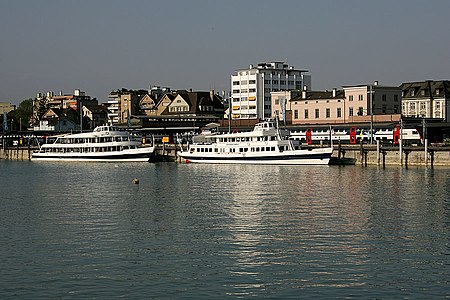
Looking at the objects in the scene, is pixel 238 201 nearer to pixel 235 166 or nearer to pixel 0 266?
pixel 0 266

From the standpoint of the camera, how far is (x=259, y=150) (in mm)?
98562

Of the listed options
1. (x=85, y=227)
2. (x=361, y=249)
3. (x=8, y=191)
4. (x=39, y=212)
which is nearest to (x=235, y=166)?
(x=8, y=191)

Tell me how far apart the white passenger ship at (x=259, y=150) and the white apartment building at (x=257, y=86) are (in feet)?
228

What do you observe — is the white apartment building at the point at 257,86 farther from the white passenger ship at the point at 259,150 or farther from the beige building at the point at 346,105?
the white passenger ship at the point at 259,150

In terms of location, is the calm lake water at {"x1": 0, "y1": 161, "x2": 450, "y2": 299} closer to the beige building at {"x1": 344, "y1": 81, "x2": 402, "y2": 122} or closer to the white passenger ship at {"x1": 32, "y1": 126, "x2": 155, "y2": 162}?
the white passenger ship at {"x1": 32, "y1": 126, "x2": 155, "y2": 162}

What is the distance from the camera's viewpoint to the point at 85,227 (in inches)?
1677

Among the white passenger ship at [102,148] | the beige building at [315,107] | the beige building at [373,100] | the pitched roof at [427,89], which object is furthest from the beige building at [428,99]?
the white passenger ship at [102,148]

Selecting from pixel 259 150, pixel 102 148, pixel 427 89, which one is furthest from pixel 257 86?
pixel 259 150

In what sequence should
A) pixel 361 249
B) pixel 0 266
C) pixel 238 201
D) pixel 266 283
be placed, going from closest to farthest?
pixel 266 283
pixel 0 266
pixel 361 249
pixel 238 201

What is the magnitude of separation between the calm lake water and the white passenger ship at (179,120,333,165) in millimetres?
25133

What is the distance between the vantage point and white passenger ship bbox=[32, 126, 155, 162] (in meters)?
112

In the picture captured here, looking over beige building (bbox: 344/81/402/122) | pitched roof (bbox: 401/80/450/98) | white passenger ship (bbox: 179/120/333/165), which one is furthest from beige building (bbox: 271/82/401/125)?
pitched roof (bbox: 401/80/450/98)

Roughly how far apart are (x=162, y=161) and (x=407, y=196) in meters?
63.1

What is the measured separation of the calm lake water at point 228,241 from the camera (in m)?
29.0
